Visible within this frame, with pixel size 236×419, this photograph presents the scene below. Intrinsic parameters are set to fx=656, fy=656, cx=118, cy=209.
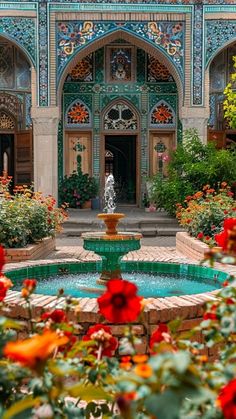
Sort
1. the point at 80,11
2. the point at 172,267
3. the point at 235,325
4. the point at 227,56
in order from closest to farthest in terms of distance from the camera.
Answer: the point at 235,325 < the point at 172,267 < the point at 80,11 < the point at 227,56

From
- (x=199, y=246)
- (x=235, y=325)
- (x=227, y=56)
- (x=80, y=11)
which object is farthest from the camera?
(x=227, y=56)

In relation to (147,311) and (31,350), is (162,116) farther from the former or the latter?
A: (31,350)

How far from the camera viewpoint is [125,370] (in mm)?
1786

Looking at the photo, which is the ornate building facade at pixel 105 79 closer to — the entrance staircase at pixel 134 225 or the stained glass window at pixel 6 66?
the stained glass window at pixel 6 66

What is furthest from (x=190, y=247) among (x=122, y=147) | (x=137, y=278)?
(x=122, y=147)

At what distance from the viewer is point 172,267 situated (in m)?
6.73

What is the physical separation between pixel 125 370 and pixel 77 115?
14999mm

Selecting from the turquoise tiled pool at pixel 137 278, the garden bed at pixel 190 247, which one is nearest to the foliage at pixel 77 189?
the garden bed at pixel 190 247

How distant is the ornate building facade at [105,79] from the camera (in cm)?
1451

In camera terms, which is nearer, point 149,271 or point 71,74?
point 149,271

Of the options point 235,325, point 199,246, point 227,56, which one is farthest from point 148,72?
point 235,325

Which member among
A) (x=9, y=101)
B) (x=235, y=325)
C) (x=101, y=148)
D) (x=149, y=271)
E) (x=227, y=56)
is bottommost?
(x=149, y=271)

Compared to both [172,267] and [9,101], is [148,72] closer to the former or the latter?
[9,101]

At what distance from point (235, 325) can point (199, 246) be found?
19.4 ft
